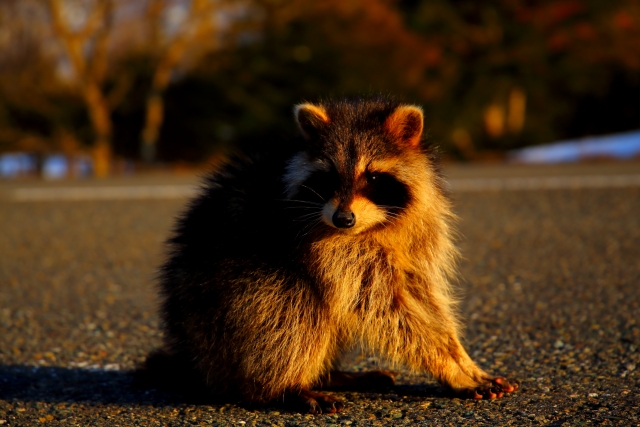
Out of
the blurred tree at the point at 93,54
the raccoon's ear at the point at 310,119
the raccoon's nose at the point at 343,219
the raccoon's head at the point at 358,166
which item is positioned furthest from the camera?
the blurred tree at the point at 93,54

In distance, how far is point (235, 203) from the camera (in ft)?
12.6

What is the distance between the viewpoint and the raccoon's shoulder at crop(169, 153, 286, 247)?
149 inches

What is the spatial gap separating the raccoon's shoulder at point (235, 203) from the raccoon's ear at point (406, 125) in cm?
53

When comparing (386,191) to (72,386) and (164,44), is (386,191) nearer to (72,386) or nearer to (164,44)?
(72,386)

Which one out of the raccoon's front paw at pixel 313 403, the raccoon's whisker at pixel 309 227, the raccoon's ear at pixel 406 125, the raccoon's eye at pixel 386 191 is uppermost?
the raccoon's ear at pixel 406 125

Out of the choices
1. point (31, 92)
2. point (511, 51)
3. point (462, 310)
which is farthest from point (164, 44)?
point (462, 310)

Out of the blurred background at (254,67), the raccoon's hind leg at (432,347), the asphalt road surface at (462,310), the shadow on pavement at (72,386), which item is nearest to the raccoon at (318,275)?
the raccoon's hind leg at (432,347)

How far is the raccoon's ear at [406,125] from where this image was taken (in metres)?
3.88

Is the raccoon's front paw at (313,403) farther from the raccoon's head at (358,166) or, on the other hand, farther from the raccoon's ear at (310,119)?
the raccoon's ear at (310,119)

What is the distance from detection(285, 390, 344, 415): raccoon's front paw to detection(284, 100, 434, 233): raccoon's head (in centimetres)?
75

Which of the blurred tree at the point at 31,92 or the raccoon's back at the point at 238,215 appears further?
the blurred tree at the point at 31,92

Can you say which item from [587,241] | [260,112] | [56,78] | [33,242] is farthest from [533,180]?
[56,78]

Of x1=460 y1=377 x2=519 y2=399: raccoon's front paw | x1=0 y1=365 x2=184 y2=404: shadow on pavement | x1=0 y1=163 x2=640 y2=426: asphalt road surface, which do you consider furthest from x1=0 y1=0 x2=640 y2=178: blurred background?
x1=460 y1=377 x2=519 y2=399: raccoon's front paw

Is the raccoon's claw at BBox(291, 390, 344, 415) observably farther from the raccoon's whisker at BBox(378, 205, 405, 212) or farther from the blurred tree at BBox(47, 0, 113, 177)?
the blurred tree at BBox(47, 0, 113, 177)
